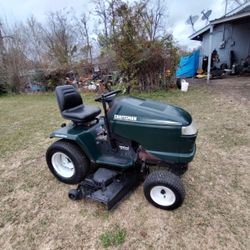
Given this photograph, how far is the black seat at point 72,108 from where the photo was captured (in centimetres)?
229

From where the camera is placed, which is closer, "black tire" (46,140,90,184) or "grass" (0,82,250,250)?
"grass" (0,82,250,250)

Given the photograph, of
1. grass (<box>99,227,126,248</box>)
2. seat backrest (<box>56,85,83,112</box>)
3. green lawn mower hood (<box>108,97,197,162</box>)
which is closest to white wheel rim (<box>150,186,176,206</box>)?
green lawn mower hood (<box>108,97,197,162</box>)

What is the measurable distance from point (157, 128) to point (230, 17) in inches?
342

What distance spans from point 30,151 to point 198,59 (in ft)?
35.5

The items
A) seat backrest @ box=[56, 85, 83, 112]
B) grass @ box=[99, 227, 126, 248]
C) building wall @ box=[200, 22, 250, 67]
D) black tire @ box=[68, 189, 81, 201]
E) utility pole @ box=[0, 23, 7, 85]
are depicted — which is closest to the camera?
grass @ box=[99, 227, 126, 248]

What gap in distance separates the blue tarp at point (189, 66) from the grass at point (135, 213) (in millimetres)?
8710

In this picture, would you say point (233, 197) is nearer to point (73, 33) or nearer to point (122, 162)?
point (122, 162)

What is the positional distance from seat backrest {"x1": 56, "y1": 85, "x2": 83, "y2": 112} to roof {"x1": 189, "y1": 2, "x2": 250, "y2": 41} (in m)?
8.19

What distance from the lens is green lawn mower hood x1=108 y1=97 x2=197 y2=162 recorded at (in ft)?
6.10

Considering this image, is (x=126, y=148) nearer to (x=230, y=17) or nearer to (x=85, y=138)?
(x=85, y=138)

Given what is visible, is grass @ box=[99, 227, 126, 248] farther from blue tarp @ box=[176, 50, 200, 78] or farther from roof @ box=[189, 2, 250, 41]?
blue tarp @ box=[176, 50, 200, 78]

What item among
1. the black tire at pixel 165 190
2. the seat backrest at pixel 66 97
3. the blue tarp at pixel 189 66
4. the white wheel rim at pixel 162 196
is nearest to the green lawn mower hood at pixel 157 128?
the black tire at pixel 165 190

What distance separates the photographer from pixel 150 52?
7.00 metres

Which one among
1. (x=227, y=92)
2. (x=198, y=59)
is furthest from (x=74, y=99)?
(x=198, y=59)
